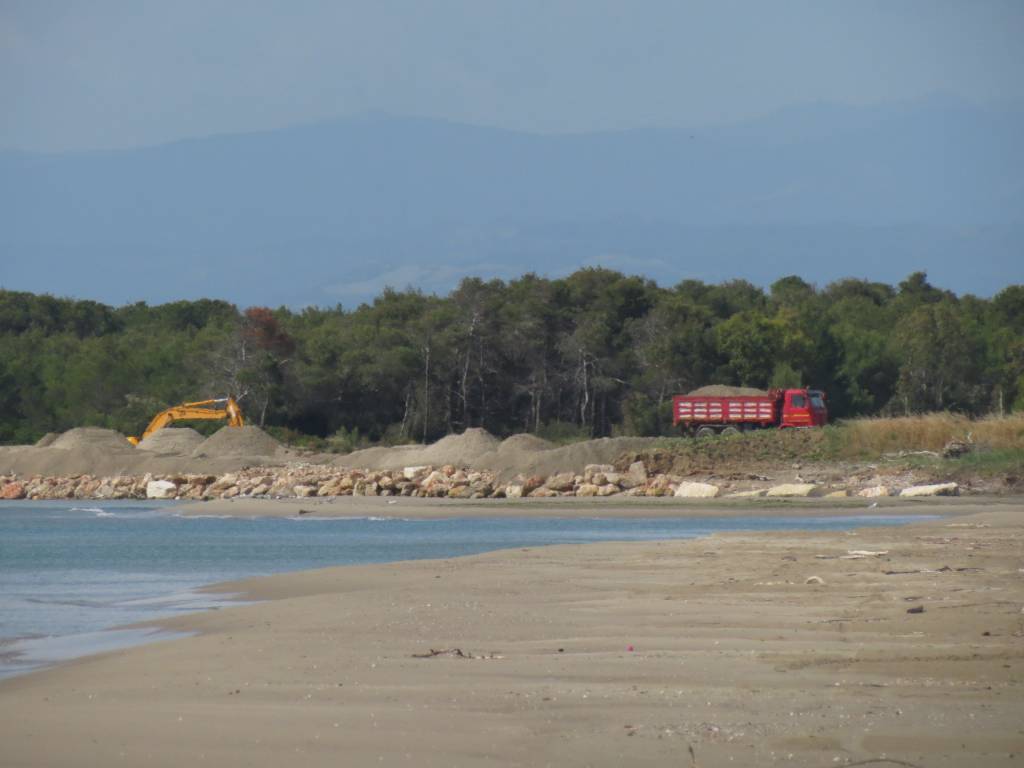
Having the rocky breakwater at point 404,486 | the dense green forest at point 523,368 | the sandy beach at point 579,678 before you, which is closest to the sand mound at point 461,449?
the rocky breakwater at point 404,486

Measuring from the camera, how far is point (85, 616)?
15.3 m

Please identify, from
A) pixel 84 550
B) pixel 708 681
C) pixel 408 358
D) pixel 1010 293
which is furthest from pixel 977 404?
pixel 708 681

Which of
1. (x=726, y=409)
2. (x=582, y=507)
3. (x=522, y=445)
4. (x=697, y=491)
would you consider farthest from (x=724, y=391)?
(x=582, y=507)

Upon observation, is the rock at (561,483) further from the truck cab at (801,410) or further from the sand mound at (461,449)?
the truck cab at (801,410)

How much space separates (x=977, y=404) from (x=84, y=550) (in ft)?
176

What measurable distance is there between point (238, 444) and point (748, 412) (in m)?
21.6

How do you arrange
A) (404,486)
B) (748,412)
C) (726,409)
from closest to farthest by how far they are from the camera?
(404,486) < (748,412) < (726,409)

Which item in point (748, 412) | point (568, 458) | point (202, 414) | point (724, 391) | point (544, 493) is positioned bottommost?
point (544, 493)

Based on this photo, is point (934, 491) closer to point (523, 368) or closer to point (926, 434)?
point (926, 434)

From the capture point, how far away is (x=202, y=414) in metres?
64.5

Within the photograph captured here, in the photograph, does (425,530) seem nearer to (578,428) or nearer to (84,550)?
(84,550)

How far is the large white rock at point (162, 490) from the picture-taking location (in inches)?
2060

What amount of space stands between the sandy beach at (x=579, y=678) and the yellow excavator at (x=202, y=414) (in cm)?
4736

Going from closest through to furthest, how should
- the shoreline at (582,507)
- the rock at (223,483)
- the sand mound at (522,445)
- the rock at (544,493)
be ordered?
1. the shoreline at (582,507)
2. the rock at (544,493)
3. the rock at (223,483)
4. the sand mound at (522,445)
